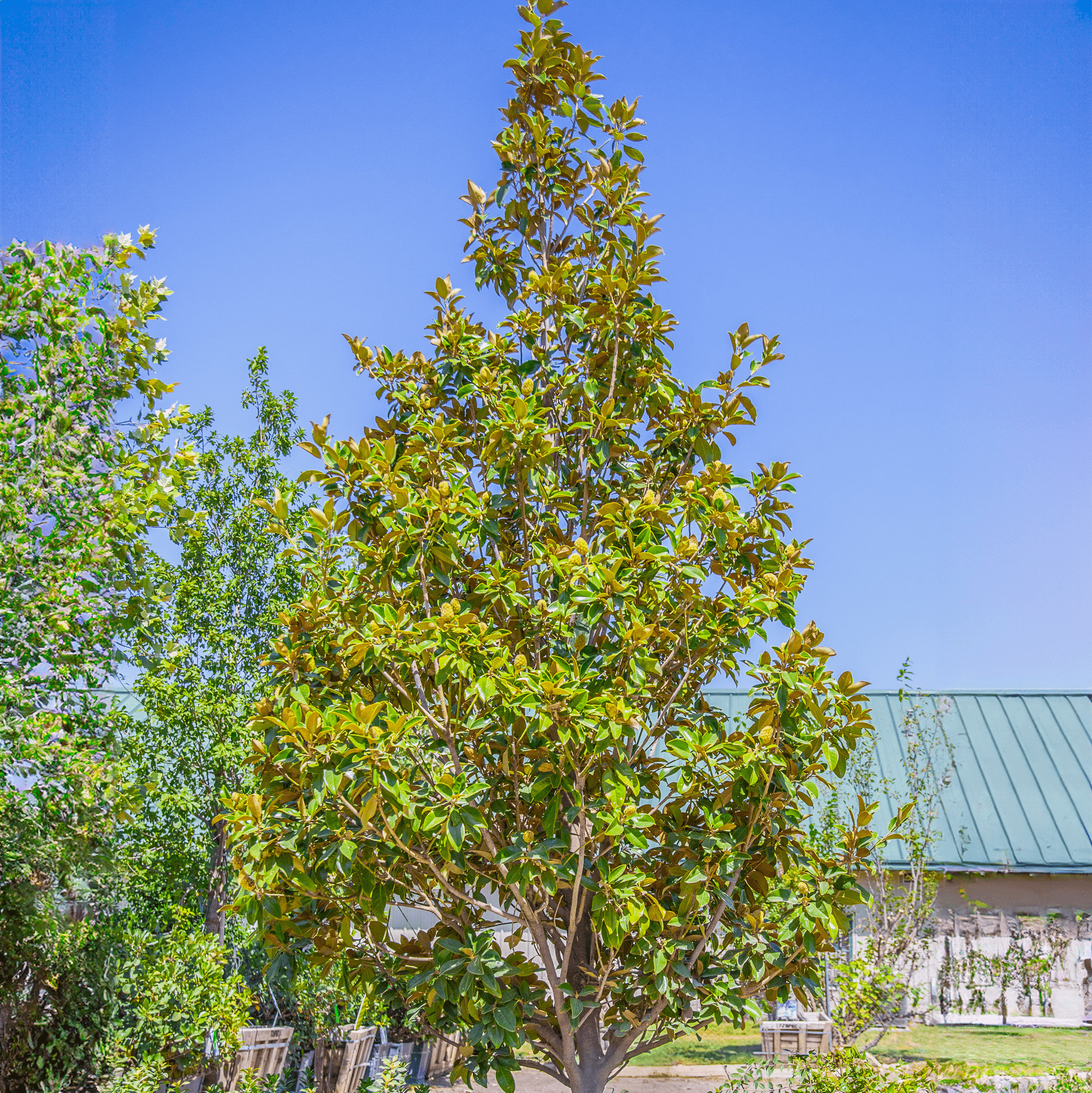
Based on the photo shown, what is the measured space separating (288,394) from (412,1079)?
9890 mm

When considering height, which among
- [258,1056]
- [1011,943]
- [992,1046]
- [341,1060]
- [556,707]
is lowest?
[341,1060]

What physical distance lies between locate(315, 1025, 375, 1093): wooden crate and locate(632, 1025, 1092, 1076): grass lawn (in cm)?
461

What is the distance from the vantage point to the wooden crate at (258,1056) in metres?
9.42

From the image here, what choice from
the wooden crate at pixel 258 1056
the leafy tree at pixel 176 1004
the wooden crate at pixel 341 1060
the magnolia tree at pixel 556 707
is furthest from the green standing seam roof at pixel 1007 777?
the magnolia tree at pixel 556 707

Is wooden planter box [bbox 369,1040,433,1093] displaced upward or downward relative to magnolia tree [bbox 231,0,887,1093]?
downward

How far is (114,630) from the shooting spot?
23.4 ft

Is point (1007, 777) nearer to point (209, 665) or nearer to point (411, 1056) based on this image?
point (411, 1056)

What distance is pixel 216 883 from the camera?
10320 millimetres

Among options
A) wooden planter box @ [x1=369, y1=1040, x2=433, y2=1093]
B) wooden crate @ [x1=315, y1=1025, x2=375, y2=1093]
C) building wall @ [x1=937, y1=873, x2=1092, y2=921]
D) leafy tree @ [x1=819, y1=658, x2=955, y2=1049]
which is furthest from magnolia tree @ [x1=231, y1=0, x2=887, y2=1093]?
building wall @ [x1=937, y1=873, x2=1092, y2=921]

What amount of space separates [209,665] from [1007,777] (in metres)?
16.1

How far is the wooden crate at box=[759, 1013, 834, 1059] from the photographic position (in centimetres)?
1327

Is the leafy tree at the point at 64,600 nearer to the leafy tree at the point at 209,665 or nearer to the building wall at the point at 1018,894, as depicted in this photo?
the leafy tree at the point at 209,665

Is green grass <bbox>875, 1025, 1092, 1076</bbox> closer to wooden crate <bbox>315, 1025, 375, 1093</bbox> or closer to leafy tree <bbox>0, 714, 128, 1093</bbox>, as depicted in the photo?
wooden crate <bbox>315, 1025, 375, 1093</bbox>

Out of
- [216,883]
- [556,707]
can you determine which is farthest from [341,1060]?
[556,707]
